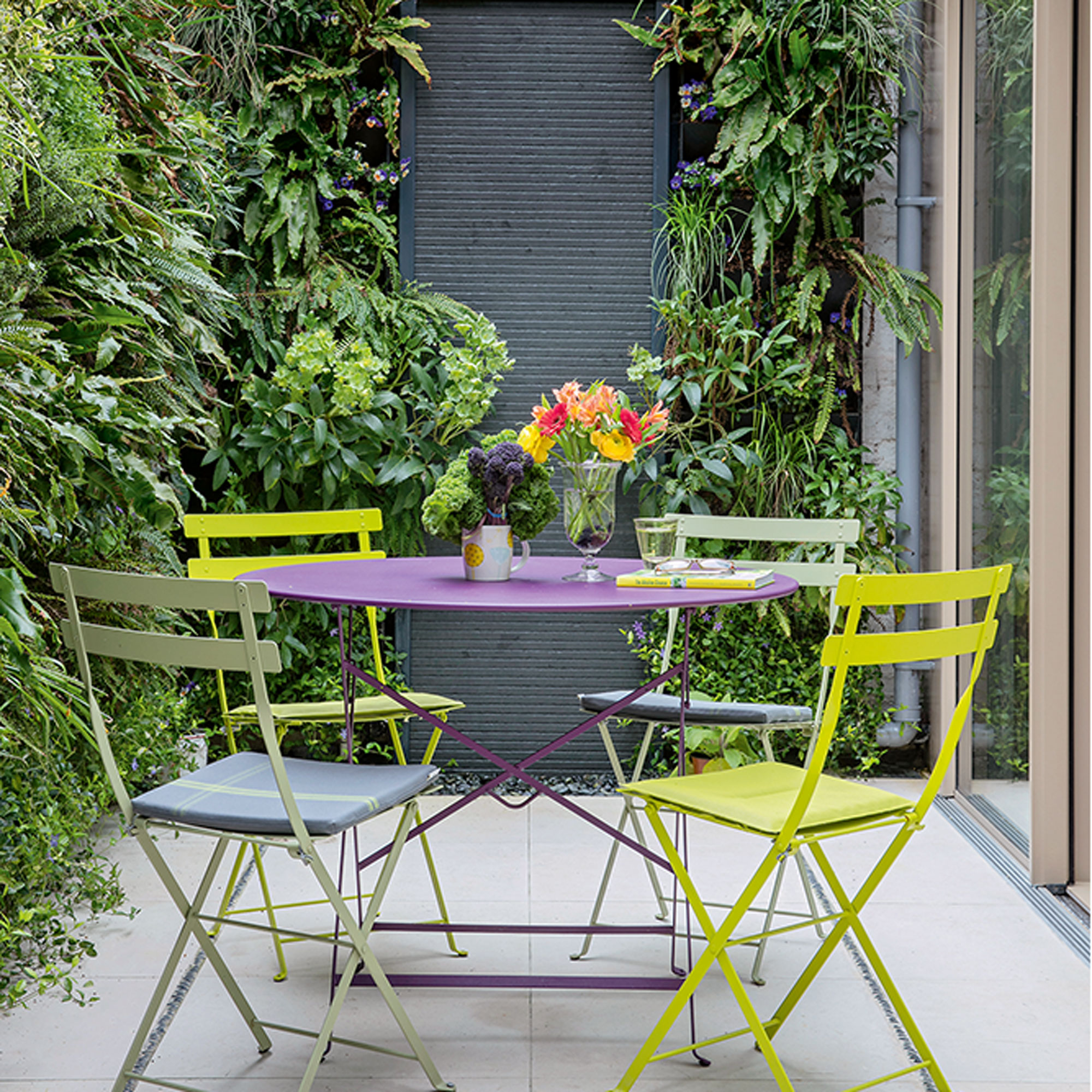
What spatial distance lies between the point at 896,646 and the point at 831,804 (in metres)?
0.33

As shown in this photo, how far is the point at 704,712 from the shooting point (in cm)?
272

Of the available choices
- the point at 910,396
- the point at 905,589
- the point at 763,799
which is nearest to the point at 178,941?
the point at 763,799

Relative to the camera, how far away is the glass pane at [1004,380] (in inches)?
136

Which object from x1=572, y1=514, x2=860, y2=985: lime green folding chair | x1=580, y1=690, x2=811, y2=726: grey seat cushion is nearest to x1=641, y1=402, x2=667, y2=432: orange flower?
x1=572, y1=514, x2=860, y2=985: lime green folding chair

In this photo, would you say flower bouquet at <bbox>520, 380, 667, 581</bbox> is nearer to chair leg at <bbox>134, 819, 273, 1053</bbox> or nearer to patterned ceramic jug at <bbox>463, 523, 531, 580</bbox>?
patterned ceramic jug at <bbox>463, 523, 531, 580</bbox>

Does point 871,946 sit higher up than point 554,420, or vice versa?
point 554,420

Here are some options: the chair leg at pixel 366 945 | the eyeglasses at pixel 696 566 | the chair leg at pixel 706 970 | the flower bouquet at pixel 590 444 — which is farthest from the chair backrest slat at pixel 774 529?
the chair leg at pixel 366 945

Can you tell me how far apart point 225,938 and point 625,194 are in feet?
9.66

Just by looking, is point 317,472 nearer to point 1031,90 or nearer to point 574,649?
point 574,649

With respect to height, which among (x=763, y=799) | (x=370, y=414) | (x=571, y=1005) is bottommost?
(x=571, y=1005)

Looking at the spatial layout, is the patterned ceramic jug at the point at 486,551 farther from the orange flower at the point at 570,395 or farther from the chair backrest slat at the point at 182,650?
the chair backrest slat at the point at 182,650

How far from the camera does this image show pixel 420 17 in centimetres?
444

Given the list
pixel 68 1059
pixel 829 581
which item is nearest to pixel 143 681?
pixel 68 1059

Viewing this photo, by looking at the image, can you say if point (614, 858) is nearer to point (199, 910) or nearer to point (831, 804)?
point (831, 804)
